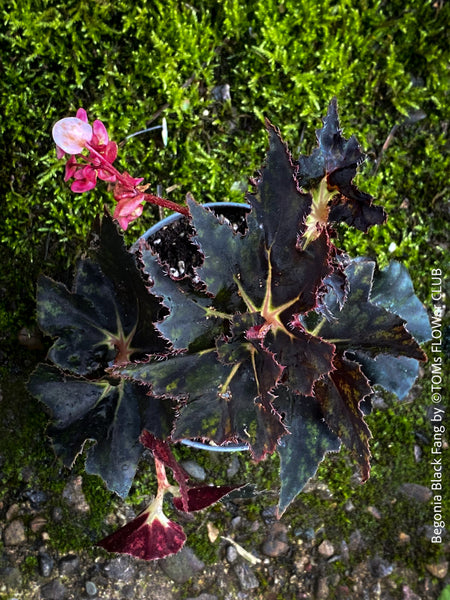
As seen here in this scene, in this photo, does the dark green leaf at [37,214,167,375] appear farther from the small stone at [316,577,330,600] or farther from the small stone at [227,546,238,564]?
the small stone at [316,577,330,600]

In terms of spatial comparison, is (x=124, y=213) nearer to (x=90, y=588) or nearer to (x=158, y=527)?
(x=158, y=527)

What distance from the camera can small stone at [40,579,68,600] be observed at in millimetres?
1424

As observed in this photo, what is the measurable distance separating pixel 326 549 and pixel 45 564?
0.70 m

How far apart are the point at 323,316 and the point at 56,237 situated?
2.41 ft

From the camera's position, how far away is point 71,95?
4.66ft

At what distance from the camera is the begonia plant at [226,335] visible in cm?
85

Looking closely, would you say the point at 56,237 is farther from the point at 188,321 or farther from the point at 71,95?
the point at 188,321

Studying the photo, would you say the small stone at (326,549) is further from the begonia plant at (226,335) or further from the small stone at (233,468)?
the begonia plant at (226,335)

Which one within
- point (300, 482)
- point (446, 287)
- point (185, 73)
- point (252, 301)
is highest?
point (185, 73)

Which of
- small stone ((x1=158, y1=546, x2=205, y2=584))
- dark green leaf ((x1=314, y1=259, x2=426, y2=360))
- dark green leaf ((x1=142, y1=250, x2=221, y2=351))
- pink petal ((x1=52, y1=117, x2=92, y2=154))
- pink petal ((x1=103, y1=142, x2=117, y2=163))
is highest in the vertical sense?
pink petal ((x1=52, y1=117, x2=92, y2=154))


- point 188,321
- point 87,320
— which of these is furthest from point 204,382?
point 87,320

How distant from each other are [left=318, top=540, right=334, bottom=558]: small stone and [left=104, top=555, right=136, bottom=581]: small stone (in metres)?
0.48

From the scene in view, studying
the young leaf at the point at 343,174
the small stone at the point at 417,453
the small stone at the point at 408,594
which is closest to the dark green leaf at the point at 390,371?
the young leaf at the point at 343,174

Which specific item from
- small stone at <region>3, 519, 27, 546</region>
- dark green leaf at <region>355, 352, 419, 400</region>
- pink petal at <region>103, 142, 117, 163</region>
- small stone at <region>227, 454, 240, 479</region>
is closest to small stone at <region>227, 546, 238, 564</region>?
small stone at <region>227, 454, 240, 479</region>
